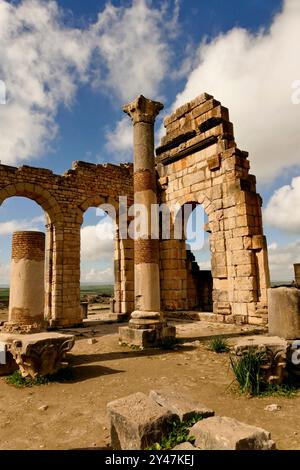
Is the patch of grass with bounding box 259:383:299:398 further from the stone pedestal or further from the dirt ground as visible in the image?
the stone pedestal

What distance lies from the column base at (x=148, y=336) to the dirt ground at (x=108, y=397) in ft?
0.99

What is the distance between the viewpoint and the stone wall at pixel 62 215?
37.2ft

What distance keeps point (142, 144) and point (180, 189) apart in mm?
4393

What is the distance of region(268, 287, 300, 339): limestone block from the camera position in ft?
18.3

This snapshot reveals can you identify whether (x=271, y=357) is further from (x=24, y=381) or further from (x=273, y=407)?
(x=24, y=381)

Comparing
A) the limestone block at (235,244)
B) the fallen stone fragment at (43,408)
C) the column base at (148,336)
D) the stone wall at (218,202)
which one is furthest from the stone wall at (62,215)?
the fallen stone fragment at (43,408)

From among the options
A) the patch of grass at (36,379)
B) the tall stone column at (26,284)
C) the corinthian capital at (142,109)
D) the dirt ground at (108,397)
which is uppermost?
the corinthian capital at (142,109)

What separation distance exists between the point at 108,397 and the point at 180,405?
149 centimetres

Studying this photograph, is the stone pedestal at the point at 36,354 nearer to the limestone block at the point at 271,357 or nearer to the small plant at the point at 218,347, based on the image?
the limestone block at the point at 271,357

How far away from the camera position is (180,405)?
3.38 meters

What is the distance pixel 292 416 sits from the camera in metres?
3.71

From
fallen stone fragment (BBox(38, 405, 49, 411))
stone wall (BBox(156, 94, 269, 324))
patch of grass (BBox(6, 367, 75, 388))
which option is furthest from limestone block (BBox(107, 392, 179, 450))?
stone wall (BBox(156, 94, 269, 324))
